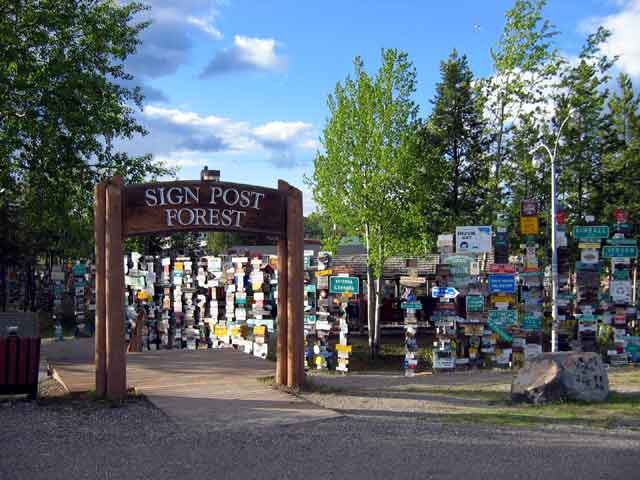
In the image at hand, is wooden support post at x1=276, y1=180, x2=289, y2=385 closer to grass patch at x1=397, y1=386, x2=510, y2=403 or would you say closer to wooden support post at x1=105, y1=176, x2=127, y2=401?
grass patch at x1=397, y1=386, x2=510, y2=403

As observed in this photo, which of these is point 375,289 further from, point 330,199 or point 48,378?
point 48,378

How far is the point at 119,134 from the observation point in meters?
17.6

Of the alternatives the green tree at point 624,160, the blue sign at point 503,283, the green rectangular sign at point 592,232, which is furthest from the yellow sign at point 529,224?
the green tree at point 624,160

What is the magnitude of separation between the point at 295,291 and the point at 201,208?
6.35ft

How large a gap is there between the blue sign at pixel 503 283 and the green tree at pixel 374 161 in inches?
379

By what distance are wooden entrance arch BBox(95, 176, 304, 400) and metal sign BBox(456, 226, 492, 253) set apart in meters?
5.25

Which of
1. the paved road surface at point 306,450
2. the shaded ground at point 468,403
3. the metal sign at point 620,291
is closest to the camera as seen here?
the paved road surface at point 306,450

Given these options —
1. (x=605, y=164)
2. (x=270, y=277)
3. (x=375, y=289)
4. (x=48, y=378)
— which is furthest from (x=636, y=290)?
(x=48, y=378)

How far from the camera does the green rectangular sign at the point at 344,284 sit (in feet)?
49.9

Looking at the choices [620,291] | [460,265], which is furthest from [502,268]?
[620,291]

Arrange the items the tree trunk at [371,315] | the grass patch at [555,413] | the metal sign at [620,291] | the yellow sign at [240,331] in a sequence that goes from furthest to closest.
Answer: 1. the tree trunk at [371,315]
2. the yellow sign at [240,331]
3. the metal sign at [620,291]
4. the grass patch at [555,413]

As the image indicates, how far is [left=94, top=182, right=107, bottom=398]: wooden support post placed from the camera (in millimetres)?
9898

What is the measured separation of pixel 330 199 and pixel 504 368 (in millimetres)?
11677

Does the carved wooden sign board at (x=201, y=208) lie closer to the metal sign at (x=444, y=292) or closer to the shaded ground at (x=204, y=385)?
the shaded ground at (x=204, y=385)
